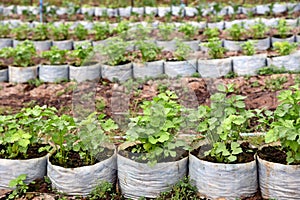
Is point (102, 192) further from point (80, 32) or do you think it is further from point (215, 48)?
point (80, 32)

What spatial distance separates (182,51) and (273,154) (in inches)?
111

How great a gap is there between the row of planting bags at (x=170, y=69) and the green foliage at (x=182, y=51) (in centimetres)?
9

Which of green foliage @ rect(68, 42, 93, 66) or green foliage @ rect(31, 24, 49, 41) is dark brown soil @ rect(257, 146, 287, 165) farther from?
green foliage @ rect(31, 24, 49, 41)

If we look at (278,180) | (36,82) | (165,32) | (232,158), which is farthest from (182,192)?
(165,32)

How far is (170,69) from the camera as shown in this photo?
19.8 ft

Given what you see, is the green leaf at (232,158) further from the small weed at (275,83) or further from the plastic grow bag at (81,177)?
the small weed at (275,83)

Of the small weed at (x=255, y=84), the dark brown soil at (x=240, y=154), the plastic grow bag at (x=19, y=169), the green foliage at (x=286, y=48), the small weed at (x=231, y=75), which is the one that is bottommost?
the plastic grow bag at (x=19, y=169)

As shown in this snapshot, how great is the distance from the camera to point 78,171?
10.8 feet

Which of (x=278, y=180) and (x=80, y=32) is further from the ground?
(x=80, y=32)

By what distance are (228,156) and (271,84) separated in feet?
8.03

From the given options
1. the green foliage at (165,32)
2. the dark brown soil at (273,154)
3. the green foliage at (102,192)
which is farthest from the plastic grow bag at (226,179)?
the green foliage at (165,32)

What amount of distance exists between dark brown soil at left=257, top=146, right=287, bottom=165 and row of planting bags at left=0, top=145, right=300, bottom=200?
0.09 m

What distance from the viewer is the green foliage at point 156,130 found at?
309 cm

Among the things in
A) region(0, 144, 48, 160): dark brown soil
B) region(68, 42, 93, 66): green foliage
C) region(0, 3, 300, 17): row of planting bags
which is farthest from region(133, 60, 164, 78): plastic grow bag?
region(0, 3, 300, 17): row of planting bags
